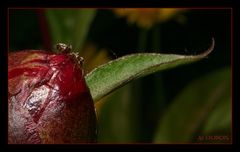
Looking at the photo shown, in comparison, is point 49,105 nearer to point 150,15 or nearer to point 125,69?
point 125,69

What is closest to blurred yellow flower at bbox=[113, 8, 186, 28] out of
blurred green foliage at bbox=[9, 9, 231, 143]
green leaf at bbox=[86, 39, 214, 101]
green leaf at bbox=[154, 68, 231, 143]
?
blurred green foliage at bbox=[9, 9, 231, 143]

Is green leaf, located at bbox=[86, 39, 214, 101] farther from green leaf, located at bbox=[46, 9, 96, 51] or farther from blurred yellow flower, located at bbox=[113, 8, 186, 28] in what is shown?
blurred yellow flower, located at bbox=[113, 8, 186, 28]

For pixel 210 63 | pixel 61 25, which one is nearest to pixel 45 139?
pixel 61 25

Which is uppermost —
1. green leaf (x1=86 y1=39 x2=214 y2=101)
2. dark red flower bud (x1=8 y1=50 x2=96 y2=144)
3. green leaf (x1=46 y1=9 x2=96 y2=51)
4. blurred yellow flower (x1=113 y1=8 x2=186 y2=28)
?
blurred yellow flower (x1=113 y1=8 x2=186 y2=28)

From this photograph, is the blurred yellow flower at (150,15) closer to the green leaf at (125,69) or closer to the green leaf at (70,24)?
the green leaf at (70,24)

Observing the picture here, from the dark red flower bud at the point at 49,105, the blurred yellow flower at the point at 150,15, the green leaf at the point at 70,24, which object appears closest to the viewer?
the dark red flower bud at the point at 49,105

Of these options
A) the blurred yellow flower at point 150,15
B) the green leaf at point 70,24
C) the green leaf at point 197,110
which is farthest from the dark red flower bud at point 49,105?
the blurred yellow flower at point 150,15

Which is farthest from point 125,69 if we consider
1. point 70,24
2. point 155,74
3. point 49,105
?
point 155,74

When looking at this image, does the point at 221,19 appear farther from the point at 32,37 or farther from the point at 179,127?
the point at 32,37
